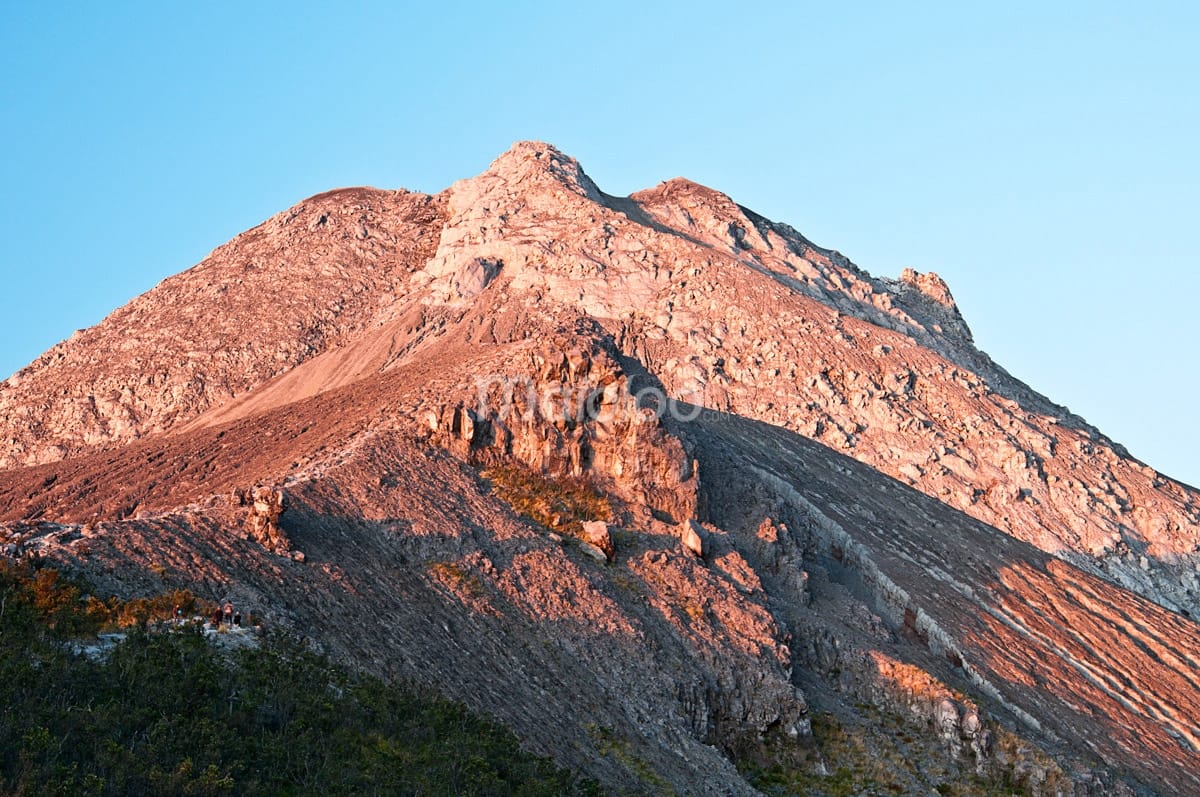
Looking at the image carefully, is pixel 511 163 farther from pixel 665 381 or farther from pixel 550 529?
pixel 550 529

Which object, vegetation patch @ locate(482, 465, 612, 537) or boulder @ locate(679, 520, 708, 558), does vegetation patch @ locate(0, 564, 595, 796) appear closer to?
vegetation patch @ locate(482, 465, 612, 537)

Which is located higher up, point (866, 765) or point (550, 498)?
point (550, 498)

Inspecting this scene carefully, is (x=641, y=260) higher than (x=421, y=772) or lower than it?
higher

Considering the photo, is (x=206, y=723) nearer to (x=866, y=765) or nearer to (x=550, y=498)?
(x=550, y=498)

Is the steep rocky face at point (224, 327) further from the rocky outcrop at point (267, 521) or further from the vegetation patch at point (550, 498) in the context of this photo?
the rocky outcrop at point (267, 521)

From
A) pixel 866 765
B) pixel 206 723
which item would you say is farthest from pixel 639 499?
pixel 206 723

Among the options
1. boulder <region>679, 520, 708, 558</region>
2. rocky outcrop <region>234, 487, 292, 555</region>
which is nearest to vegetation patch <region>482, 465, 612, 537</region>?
boulder <region>679, 520, 708, 558</region>

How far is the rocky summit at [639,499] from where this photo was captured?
35531mm

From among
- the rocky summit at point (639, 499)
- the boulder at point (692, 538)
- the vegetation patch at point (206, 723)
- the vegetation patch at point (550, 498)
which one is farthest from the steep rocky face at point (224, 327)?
the vegetation patch at point (206, 723)

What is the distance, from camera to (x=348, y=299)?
86000 mm

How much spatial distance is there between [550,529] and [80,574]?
1350 cm

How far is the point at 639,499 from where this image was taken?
42.6 meters

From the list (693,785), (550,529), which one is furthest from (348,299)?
(693,785)

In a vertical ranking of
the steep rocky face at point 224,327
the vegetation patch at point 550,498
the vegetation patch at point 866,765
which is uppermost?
the steep rocky face at point 224,327
